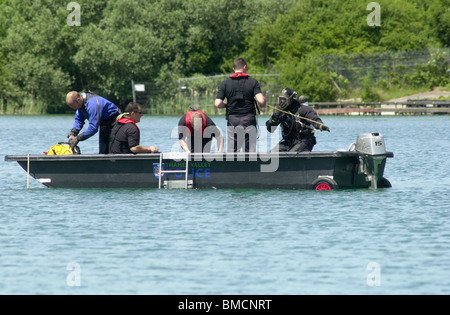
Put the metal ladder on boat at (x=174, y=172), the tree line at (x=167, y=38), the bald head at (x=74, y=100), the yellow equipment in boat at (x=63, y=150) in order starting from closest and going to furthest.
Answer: the bald head at (x=74, y=100) < the metal ladder on boat at (x=174, y=172) < the yellow equipment in boat at (x=63, y=150) < the tree line at (x=167, y=38)

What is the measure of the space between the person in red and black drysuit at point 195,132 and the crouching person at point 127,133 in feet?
1.75

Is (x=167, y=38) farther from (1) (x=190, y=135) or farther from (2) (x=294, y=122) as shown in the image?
(2) (x=294, y=122)

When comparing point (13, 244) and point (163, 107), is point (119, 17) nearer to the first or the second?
point (163, 107)

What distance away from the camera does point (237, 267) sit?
8516 millimetres

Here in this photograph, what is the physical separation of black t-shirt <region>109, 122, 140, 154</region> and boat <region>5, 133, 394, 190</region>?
0.17 meters

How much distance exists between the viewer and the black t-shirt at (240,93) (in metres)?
12.8

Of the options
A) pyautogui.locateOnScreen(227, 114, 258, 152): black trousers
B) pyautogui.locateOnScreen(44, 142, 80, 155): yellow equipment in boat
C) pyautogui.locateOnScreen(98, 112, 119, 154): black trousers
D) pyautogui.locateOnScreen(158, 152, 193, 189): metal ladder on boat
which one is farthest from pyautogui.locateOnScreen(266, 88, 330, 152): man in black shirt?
pyautogui.locateOnScreen(44, 142, 80, 155): yellow equipment in boat

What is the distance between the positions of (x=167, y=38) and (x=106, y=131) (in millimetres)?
45134

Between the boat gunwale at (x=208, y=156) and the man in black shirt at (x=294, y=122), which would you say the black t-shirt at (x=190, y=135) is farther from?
the man in black shirt at (x=294, y=122)

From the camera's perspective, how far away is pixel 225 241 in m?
9.82
